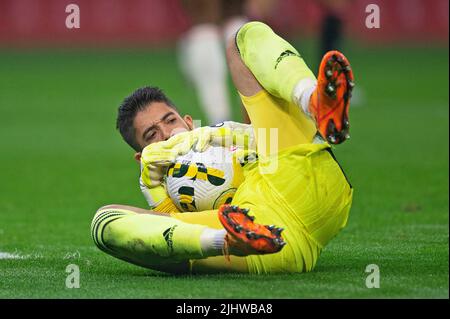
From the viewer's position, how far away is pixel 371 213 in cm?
758

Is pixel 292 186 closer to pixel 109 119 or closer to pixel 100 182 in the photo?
pixel 100 182

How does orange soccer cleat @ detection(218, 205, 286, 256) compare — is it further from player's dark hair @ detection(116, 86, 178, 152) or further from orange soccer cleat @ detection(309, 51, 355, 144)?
player's dark hair @ detection(116, 86, 178, 152)

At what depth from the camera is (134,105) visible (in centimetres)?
546

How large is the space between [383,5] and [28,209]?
19.1 m

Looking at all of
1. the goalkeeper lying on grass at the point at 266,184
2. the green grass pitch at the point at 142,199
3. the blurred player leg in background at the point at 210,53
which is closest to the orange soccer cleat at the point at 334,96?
the goalkeeper lying on grass at the point at 266,184

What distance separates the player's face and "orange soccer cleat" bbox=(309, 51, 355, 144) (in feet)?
3.50

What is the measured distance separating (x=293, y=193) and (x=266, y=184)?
139mm

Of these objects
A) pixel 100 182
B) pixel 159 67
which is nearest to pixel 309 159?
pixel 100 182

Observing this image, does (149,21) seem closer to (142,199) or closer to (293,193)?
(142,199)

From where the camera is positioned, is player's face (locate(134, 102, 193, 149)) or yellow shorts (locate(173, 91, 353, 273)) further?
player's face (locate(134, 102, 193, 149))

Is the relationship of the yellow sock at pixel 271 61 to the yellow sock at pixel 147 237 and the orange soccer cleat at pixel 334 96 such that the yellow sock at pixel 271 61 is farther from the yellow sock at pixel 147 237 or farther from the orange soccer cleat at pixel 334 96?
the yellow sock at pixel 147 237

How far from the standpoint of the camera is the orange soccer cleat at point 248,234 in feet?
14.3

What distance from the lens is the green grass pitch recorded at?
15.6 ft

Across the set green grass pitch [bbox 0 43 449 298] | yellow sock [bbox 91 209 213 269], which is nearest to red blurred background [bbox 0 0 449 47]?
green grass pitch [bbox 0 43 449 298]
